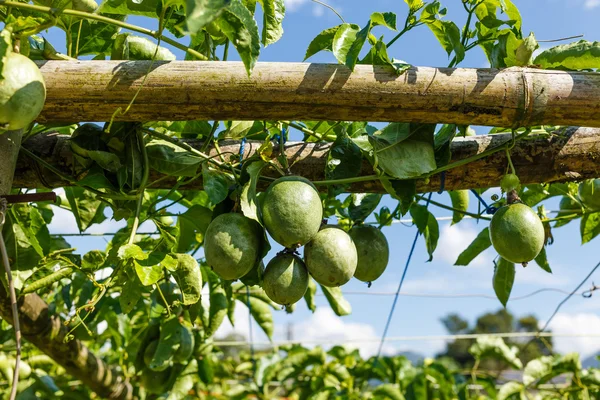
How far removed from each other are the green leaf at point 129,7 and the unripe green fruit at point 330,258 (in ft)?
1.98

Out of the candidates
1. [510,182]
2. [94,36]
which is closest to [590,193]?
[510,182]

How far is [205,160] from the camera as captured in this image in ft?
5.17

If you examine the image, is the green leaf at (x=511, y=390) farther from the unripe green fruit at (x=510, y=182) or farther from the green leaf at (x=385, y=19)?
the green leaf at (x=385, y=19)

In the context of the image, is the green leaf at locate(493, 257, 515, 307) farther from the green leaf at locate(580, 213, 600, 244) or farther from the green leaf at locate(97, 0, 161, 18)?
the green leaf at locate(97, 0, 161, 18)

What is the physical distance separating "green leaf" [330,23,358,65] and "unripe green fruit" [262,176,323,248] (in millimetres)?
287

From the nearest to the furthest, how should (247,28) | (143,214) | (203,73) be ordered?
1. (247,28)
2. (203,73)
3. (143,214)

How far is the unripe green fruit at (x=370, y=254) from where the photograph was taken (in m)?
1.56

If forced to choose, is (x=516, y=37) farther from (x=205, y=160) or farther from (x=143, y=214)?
(x=143, y=214)

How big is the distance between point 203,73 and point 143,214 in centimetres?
112

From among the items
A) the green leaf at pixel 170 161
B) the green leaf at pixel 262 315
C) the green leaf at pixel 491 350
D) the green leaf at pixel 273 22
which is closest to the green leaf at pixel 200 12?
→ the green leaf at pixel 273 22

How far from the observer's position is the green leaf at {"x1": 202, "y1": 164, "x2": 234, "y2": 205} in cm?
147

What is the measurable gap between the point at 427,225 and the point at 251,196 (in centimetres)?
80

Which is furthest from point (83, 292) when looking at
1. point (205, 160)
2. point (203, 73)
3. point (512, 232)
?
point (512, 232)

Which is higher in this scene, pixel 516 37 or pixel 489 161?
pixel 516 37
